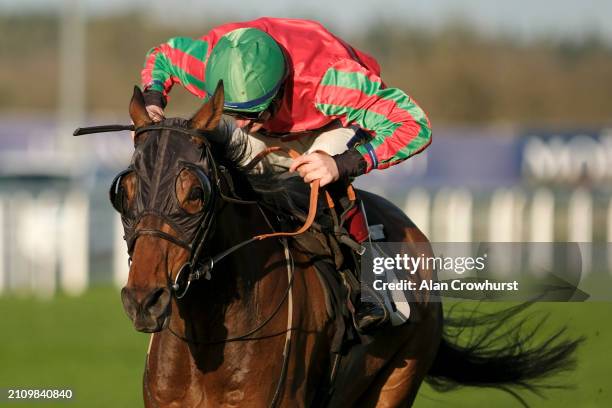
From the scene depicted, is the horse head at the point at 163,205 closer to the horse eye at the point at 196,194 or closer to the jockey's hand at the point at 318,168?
the horse eye at the point at 196,194

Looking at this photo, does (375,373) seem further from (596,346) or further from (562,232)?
(562,232)

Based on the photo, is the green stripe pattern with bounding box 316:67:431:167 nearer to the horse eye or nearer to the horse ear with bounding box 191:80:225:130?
the horse ear with bounding box 191:80:225:130

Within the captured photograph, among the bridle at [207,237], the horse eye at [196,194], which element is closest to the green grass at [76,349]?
the bridle at [207,237]

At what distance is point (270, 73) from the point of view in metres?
3.70

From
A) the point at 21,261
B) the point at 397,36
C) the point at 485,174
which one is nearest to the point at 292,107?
the point at 21,261

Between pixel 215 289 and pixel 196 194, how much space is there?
0.39 metres

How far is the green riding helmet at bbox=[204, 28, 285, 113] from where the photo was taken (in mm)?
3641

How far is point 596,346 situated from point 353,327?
5815mm

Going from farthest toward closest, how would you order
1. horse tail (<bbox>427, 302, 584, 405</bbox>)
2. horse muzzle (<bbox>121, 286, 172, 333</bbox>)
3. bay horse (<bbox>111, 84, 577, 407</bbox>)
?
horse tail (<bbox>427, 302, 584, 405</bbox>) < bay horse (<bbox>111, 84, 577, 407</bbox>) < horse muzzle (<bbox>121, 286, 172, 333</bbox>)

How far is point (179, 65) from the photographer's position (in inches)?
165

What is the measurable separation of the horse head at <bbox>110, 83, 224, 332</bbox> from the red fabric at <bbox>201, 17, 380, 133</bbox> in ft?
2.64

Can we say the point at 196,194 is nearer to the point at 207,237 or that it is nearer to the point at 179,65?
the point at 207,237

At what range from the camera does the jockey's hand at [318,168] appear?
3.69 m

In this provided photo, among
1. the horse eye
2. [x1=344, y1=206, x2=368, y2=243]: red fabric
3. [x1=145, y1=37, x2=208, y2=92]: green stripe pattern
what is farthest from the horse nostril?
[x1=145, y1=37, x2=208, y2=92]: green stripe pattern
